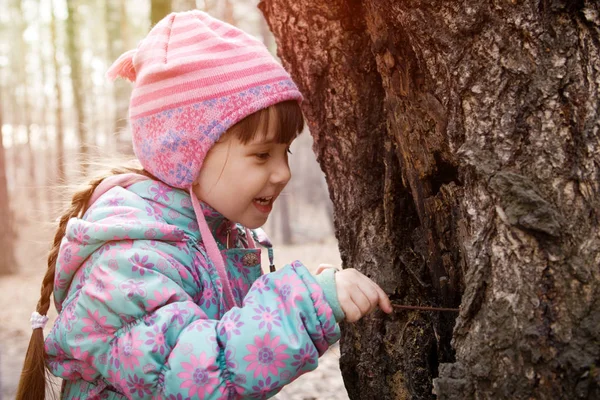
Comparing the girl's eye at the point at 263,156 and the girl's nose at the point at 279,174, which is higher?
the girl's eye at the point at 263,156

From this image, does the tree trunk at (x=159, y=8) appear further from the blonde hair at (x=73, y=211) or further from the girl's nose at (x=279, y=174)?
the girl's nose at (x=279, y=174)

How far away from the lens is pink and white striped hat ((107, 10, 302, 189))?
1.97 metres

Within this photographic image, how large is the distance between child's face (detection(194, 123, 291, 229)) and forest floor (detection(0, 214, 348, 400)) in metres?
0.82

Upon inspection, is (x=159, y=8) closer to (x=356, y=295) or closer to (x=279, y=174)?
(x=279, y=174)

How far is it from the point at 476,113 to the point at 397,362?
107cm

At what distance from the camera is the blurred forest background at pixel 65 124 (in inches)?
199

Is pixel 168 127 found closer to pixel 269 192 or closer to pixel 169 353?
pixel 269 192

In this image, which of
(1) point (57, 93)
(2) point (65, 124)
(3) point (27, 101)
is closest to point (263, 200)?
(1) point (57, 93)

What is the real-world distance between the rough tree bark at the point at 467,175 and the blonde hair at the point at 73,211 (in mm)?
287

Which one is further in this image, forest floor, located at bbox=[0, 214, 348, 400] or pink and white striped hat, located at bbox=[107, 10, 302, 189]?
forest floor, located at bbox=[0, 214, 348, 400]

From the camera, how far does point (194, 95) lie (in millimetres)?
1974

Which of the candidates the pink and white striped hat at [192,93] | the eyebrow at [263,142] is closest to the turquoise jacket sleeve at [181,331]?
the pink and white striped hat at [192,93]

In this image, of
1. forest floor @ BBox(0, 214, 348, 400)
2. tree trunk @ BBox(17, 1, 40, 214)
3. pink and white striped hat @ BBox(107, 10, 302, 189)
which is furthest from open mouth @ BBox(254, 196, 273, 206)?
tree trunk @ BBox(17, 1, 40, 214)

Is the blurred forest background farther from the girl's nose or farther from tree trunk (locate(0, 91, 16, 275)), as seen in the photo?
the girl's nose
